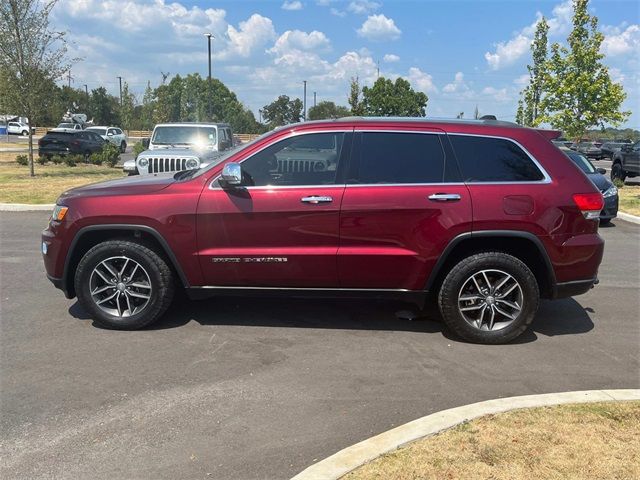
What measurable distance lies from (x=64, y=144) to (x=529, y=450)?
25299 mm

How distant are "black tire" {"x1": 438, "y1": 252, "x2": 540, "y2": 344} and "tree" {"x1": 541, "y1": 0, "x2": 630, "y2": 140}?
1964cm

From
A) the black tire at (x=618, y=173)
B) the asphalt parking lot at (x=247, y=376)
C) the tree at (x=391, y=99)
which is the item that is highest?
the tree at (x=391, y=99)

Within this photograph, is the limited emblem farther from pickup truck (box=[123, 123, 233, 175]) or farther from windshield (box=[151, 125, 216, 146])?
windshield (box=[151, 125, 216, 146])

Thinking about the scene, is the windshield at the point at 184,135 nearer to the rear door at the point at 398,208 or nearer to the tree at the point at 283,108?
the rear door at the point at 398,208

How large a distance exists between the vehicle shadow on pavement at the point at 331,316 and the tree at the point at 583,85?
18.5m

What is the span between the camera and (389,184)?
4.82 meters

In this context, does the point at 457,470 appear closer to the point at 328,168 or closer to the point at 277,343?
the point at 277,343

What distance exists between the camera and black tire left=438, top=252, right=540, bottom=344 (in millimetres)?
4828

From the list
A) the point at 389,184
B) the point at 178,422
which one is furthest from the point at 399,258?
the point at 178,422

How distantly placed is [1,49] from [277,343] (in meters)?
16.0

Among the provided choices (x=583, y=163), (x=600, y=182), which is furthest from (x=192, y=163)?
(x=583, y=163)

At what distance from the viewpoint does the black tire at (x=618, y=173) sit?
65.5 ft

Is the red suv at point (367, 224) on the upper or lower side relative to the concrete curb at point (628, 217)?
upper

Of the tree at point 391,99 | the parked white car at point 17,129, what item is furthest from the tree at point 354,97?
the parked white car at point 17,129
